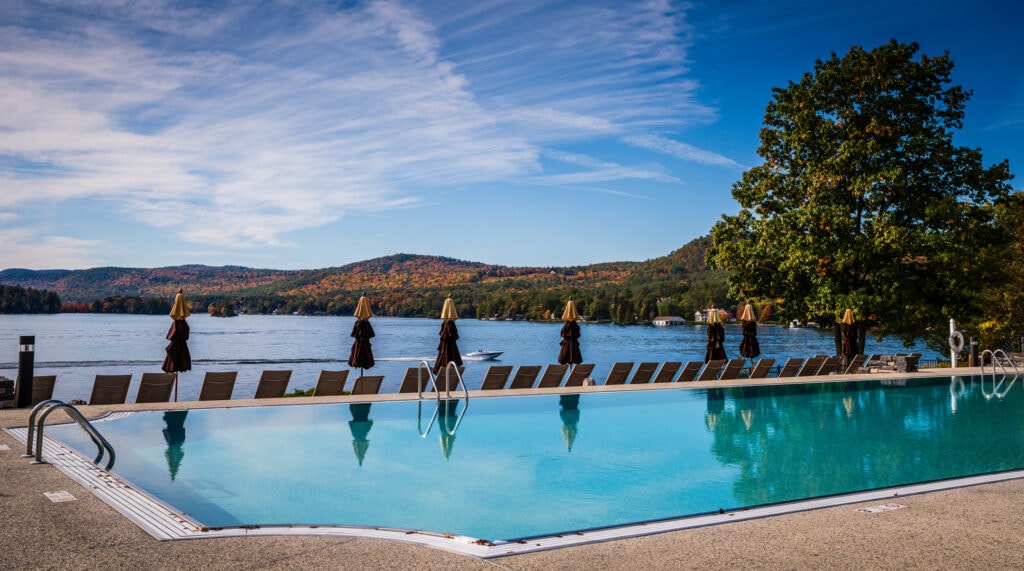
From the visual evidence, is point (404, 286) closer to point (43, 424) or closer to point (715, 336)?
point (715, 336)

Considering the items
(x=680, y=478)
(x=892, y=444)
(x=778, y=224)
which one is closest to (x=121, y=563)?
(x=680, y=478)

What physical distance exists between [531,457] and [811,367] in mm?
12633

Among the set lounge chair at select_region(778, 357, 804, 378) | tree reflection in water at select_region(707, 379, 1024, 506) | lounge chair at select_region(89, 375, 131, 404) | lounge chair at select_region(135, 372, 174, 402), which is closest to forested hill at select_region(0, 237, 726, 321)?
lounge chair at select_region(778, 357, 804, 378)

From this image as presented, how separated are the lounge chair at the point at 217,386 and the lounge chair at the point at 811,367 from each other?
45.1ft

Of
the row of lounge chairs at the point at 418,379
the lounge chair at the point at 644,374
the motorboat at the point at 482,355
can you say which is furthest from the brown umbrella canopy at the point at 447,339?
the motorboat at the point at 482,355

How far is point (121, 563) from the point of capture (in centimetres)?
383

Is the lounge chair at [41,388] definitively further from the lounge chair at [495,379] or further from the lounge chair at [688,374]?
the lounge chair at [688,374]

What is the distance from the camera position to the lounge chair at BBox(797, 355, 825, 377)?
19.0 metres

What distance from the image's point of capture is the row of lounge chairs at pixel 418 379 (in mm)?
11578

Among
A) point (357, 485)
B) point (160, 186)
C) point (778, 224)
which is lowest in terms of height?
point (357, 485)

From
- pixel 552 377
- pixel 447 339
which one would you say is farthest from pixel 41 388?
pixel 552 377

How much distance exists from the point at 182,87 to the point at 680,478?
26.1 m

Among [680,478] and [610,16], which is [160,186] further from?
[680,478]

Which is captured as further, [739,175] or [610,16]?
[739,175]
